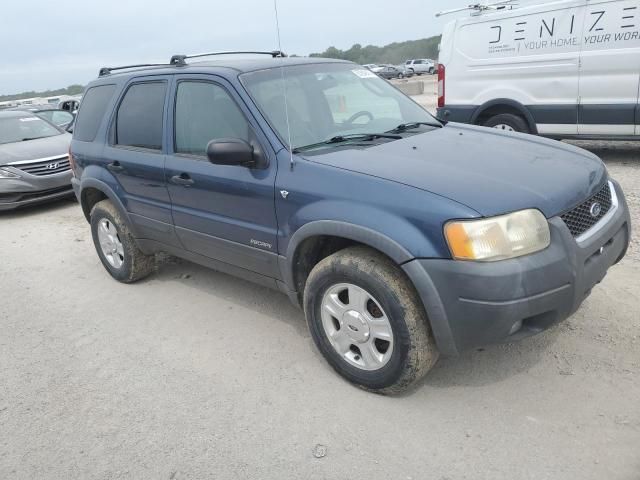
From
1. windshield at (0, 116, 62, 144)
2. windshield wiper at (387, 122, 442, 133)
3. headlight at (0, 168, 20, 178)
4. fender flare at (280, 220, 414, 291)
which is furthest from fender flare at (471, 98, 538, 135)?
windshield at (0, 116, 62, 144)

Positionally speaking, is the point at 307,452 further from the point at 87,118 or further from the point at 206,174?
the point at 87,118

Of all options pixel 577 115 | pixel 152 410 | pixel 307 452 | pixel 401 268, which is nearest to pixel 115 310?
pixel 152 410

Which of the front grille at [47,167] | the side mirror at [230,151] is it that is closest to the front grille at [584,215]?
the side mirror at [230,151]

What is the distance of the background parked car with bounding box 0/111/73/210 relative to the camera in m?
7.98

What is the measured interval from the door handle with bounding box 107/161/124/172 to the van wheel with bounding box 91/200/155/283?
1.34 feet

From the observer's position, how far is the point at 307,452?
2.61 meters

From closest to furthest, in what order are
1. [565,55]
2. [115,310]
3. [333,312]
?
[333,312] < [115,310] < [565,55]

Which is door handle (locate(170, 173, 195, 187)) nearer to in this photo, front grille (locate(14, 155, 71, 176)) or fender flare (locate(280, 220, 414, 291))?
fender flare (locate(280, 220, 414, 291))

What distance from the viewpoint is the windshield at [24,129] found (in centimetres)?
906

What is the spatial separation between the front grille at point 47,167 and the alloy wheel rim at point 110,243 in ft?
13.1

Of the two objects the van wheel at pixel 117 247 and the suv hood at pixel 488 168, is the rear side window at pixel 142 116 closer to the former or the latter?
the van wheel at pixel 117 247

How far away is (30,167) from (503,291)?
7.91m

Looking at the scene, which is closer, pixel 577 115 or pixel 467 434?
pixel 467 434

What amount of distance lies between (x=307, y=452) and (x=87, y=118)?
3832mm
